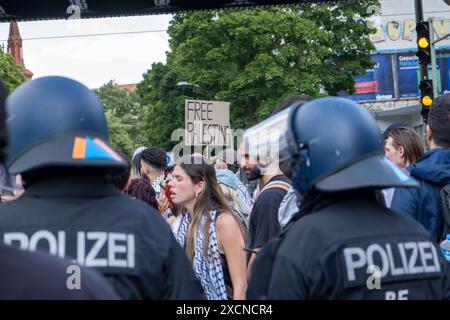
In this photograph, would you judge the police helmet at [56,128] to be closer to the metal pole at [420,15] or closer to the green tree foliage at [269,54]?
the metal pole at [420,15]

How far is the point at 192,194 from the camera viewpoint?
510 centimetres

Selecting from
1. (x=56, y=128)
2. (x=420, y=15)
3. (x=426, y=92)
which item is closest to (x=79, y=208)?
(x=56, y=128)

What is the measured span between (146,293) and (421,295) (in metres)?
0.91

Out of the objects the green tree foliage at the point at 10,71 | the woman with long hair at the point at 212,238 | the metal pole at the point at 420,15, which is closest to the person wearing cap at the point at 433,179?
the woman with long hair at the point at 212,238

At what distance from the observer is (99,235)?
231 centimetres

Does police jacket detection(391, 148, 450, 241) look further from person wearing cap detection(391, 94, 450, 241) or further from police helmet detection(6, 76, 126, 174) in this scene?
police helmet detection(6, 76, 126, 174)

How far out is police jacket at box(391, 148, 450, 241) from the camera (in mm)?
4281

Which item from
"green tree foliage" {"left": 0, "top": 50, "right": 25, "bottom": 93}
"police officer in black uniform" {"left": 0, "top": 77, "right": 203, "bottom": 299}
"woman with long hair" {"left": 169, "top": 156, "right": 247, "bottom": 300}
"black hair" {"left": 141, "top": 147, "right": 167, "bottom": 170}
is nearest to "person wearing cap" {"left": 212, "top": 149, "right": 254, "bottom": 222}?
"black hair" {"left": 141, "top": 147, "right": 167, "bottom": 170}

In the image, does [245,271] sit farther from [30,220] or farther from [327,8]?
[327,8]

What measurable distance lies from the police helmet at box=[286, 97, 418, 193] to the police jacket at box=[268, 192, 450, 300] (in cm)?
9

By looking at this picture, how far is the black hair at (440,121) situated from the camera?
4.43m

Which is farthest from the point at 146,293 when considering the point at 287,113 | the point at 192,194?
the point at 192,194

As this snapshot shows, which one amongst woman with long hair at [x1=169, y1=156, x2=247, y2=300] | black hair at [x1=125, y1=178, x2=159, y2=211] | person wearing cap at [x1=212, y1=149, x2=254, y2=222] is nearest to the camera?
woman with long hair at [x1=169, y1=156, x2=247, y2=300]

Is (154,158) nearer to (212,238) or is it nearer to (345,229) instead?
(212,238)
